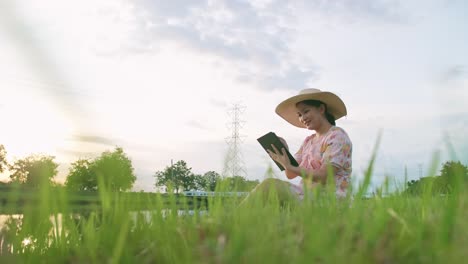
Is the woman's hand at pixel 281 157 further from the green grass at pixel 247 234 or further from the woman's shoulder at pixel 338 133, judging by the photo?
the green grass at pixel 247 234

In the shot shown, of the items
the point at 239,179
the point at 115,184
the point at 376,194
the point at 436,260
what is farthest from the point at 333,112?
the point at 436,260

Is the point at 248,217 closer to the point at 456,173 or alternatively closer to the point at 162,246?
the point at 162,246

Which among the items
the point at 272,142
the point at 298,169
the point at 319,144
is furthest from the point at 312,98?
the point at 298,169

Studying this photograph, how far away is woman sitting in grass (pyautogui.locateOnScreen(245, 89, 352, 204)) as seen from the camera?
498 cm

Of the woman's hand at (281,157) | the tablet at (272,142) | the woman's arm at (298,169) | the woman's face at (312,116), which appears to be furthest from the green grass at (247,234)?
the woman's face at (312,116)

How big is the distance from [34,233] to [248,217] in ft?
4.79

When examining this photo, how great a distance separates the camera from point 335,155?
5.05 meters

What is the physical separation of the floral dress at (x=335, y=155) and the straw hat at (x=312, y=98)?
0.39 meters

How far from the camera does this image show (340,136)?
203 inches

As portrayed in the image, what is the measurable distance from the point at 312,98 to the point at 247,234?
401 cm

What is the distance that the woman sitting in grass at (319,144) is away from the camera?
4984 millimetres

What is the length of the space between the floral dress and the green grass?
1.75 meters

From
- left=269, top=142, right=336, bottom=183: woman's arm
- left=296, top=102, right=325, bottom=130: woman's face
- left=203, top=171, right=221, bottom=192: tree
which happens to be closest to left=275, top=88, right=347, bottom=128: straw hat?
left=296, top=102, right=325, bottom=130: woman's face

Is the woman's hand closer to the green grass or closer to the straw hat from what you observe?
the straw hat
